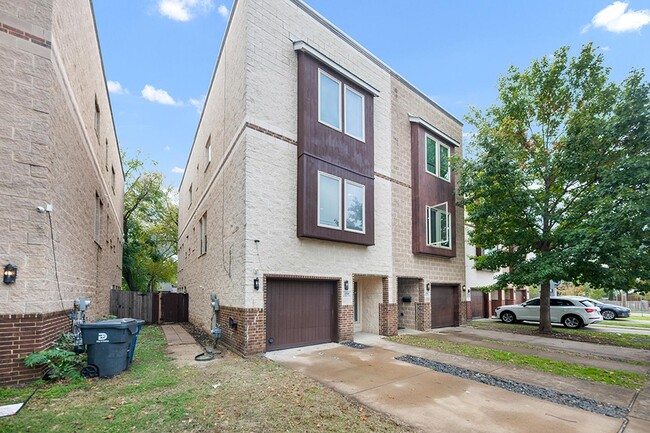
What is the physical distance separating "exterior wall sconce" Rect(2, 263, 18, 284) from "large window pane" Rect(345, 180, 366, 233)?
7.52 m

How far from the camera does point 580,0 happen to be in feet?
34.9

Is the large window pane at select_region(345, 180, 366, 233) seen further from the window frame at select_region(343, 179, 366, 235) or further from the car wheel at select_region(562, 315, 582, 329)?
the car wheel at select_region(562, 315, 582, 329)

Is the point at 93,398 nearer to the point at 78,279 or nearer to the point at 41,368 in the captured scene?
the point at 41,368

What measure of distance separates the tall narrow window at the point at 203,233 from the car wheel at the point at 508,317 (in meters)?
15.7

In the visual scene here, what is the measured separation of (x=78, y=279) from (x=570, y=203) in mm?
16494

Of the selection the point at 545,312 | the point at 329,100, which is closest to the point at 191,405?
the point at 329,100

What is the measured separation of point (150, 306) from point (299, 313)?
31.2 feet

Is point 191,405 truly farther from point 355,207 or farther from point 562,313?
point 562,313

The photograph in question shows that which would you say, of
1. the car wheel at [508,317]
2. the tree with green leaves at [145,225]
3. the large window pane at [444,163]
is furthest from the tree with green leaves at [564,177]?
the tree with green leaves at [145,225]

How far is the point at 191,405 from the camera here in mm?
4902

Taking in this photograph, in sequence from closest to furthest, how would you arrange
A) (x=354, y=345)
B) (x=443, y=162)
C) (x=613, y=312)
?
(x=354, y=345)
(x=443, y=162)
(x=613, y=312)

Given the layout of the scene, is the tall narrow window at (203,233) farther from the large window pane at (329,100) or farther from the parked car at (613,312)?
the parked car at (613,312)

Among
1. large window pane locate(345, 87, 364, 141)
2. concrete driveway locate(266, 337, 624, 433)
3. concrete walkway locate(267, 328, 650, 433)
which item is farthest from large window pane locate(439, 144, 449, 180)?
concrete driveway locate(266, 337, 624, 433)

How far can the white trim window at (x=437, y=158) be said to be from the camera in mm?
14586
